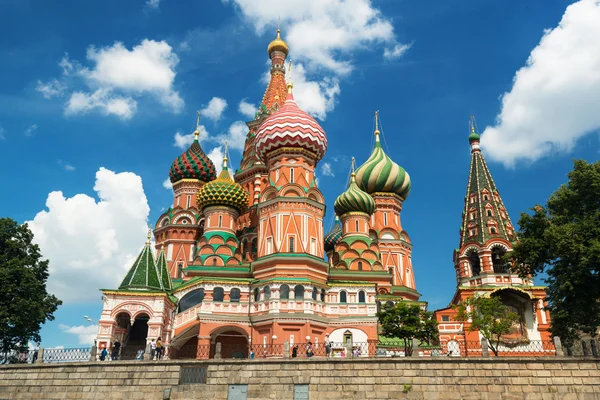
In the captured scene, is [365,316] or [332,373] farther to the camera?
[365,316]

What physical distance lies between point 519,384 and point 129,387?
46.3 feet

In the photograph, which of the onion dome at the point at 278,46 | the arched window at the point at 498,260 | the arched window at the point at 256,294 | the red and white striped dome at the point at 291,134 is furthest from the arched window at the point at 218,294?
the onion dome at the point at 278,46

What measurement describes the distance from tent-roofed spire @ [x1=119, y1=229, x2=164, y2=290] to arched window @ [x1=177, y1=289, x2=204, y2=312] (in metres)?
1.78

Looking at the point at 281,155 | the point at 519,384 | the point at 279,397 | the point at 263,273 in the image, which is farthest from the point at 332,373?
the point at 281,155

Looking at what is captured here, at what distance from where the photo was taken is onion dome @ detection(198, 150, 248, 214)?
3700 cm

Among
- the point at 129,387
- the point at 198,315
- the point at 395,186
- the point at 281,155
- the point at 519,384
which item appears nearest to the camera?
the point at 519,384

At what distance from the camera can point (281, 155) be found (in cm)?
3512

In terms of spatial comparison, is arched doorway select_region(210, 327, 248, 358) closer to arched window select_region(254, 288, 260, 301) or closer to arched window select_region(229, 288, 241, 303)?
arched window select_region(229, 288, 241, 303)

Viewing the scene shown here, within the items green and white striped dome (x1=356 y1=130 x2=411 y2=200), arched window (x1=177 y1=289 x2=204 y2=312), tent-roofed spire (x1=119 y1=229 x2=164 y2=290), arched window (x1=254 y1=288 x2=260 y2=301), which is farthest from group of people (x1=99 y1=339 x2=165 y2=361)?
green and white striped dome (x1=356 y1=130 x2=411 y2=200)

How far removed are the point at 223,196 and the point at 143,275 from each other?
9.26 m

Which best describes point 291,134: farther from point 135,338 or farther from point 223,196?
point 135,338

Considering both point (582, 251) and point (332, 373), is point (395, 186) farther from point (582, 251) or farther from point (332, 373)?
point (332, 373)

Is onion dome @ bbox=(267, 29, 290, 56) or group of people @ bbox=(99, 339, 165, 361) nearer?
group of people @ bbox=(99, 339, 165, 361)

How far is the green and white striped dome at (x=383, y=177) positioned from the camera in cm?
4459
